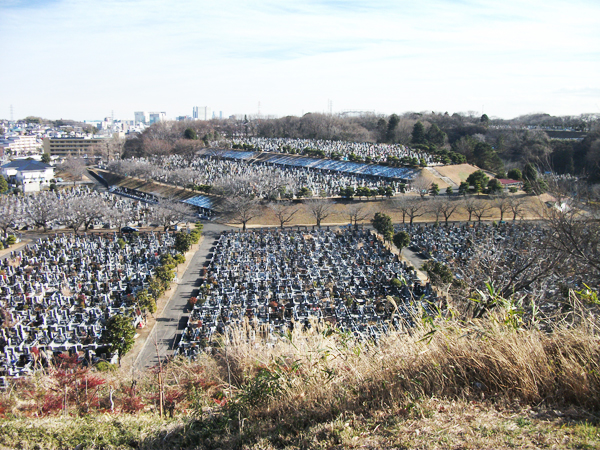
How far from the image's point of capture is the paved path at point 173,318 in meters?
10.5

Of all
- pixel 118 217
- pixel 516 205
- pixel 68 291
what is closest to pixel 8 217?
pixel 118 217

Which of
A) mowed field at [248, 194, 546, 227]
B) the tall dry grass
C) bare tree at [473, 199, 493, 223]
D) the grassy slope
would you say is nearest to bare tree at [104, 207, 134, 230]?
mowed field at [248, 194, 546, 227]

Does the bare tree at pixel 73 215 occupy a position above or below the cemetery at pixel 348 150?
below

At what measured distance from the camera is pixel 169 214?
24156mm

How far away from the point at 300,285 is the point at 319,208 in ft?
33.6

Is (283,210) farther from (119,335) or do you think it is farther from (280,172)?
(119,335)

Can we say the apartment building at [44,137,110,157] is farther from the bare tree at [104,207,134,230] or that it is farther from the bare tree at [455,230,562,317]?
the bare tree at [455,230,562,317]

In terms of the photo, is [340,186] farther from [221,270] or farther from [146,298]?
[146,298]

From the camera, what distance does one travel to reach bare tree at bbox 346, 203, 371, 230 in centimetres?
2419

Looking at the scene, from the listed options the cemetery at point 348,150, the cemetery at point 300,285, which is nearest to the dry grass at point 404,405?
the cemetery at point 300,285

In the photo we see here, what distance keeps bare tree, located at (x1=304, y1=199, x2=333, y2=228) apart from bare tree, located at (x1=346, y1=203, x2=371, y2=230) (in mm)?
1432

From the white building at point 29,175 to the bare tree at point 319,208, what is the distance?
31073mm

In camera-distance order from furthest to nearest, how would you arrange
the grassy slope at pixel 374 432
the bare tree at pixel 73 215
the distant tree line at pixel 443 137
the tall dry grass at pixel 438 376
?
the distant tree line at pixel 443 137, the bare tree at pixel 73 215, the tall dry grass at pixel 438 376, the grassy slope at pixel 374 432

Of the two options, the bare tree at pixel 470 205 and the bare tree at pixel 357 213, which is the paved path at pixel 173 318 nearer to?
the bare tree at pixel 357 213
